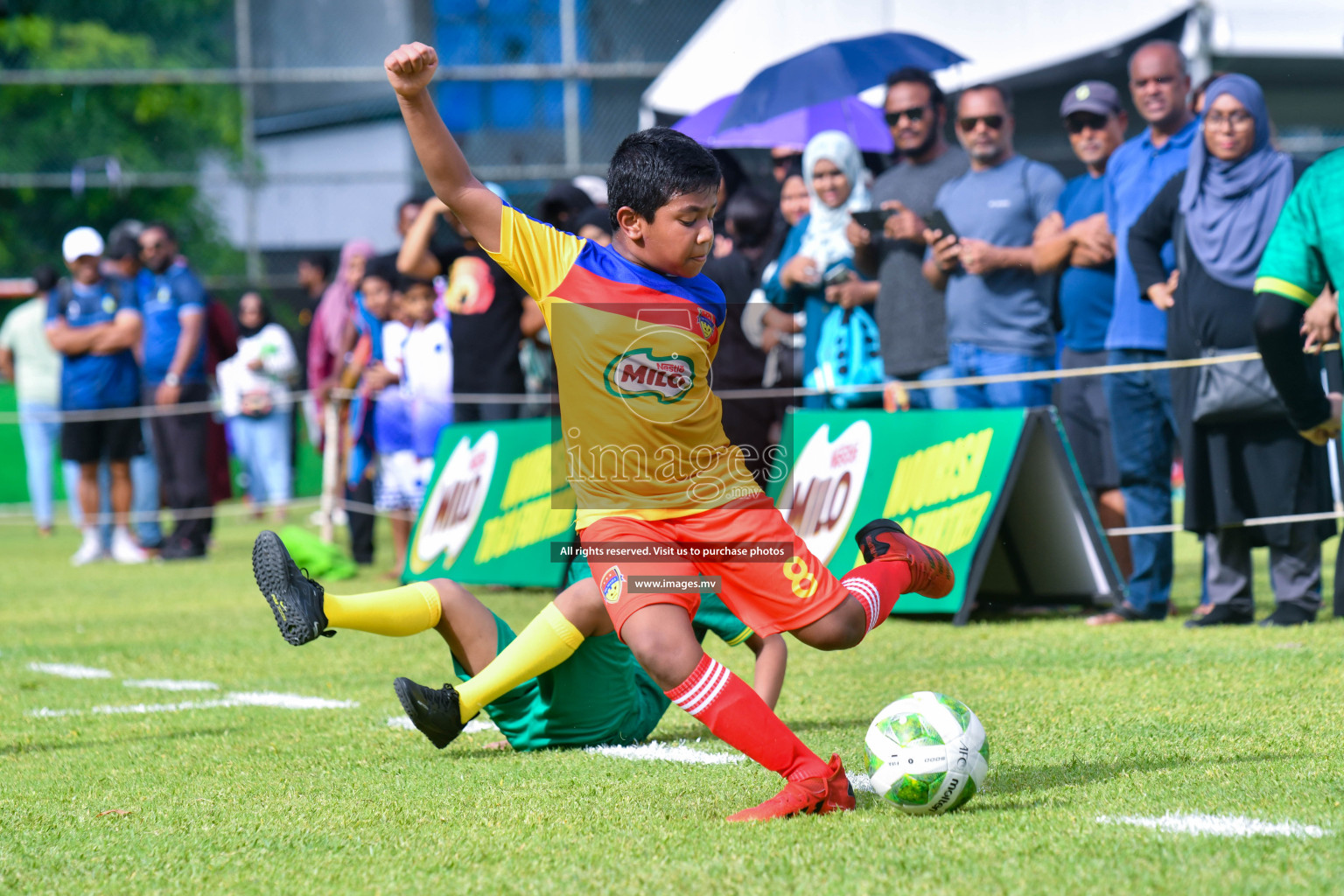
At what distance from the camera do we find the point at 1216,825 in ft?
9.69

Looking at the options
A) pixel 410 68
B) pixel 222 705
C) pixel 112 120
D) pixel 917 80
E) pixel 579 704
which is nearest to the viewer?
pixel 410 68

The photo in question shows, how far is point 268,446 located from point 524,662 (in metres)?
9.70

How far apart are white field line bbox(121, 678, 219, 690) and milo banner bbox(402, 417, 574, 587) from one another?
237 centimetres

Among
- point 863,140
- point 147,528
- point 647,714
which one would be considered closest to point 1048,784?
point 647,714

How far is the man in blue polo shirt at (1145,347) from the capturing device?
6.80 m

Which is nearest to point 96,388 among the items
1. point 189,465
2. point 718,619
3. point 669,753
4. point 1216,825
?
point 189,465

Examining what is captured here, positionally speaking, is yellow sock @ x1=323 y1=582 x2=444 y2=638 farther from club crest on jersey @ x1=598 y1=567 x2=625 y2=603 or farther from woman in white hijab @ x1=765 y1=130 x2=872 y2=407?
woman in white hijab @ x1=765 y1=130 x2=872 y2=407

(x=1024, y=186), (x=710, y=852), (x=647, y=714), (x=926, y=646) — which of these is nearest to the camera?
(x=710, y=852)

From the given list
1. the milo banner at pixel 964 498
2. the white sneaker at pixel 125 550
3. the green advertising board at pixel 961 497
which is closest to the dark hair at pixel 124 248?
the white sneaker at pixel 125 550

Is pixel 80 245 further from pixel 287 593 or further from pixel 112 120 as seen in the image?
pixel 112 120

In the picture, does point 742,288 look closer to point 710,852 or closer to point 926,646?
point 926,646

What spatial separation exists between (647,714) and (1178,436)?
3500mm

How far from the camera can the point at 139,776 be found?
400 cm

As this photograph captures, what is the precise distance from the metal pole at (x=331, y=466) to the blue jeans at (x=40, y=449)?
2.55 metres
